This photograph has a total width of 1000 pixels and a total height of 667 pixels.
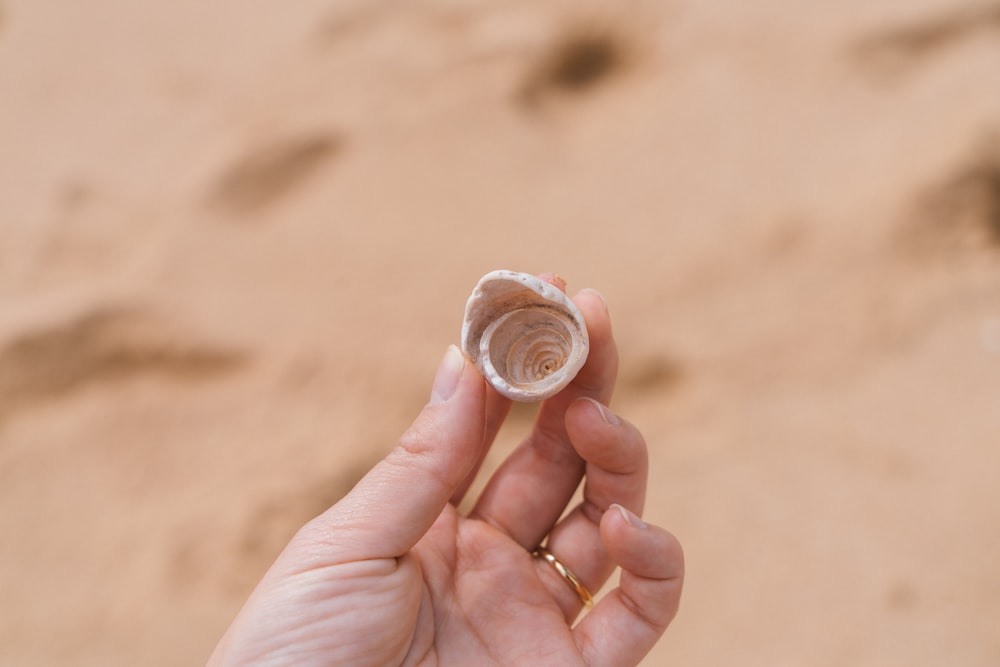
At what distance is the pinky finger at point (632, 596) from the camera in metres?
1.93

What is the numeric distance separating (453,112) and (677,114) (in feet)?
3.70

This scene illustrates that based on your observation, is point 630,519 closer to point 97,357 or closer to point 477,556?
point 477,556

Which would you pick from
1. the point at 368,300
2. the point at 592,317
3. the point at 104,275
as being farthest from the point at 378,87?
the point at 592,317

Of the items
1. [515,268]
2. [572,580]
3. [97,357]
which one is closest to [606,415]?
[572,580]

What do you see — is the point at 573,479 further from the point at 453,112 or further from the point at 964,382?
the point at 453,112

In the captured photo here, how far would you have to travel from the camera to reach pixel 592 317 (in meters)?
2.02

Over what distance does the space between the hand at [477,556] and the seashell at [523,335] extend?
0.25 ft

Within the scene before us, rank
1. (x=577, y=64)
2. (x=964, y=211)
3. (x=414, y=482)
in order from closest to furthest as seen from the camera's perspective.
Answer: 1. (x=414, y=482)
2. (x=964, y=211)
3. (x=577, y=64)

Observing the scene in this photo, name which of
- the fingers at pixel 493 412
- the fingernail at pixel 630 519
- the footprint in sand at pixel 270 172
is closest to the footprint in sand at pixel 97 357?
the footprint in sand at pixel 270 172

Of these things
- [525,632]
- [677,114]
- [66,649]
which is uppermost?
[677,114]

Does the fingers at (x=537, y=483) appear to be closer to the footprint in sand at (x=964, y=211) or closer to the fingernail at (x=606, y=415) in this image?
the fingernail at (x=606, y=415)

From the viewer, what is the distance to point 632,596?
2.04 m

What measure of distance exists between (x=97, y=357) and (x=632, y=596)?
8.59 ft

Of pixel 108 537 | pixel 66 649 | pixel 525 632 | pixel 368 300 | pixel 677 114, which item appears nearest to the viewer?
pixel 525 632
